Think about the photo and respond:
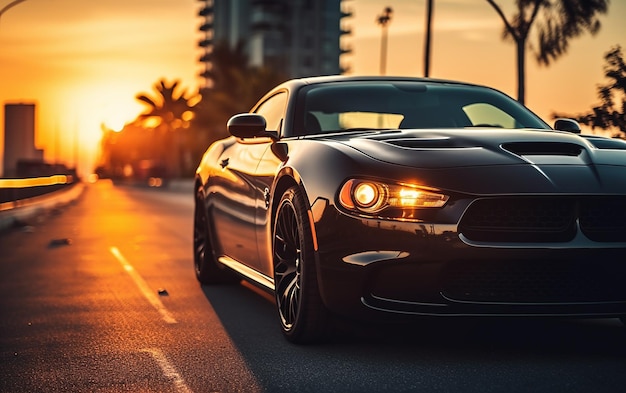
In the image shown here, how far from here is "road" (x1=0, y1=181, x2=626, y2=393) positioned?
15.4ft

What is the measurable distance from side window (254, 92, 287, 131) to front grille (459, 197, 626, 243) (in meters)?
2.41

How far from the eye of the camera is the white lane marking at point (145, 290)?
696 cm

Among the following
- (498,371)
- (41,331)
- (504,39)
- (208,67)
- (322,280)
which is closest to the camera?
(498,371)

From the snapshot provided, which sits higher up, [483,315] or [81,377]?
[483,315]

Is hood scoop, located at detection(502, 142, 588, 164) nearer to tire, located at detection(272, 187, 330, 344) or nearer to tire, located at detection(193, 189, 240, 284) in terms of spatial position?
tire, located at detection(272, 187, 330, 344)

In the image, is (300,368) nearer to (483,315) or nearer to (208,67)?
(483,315)

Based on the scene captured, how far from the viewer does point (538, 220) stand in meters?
4.91

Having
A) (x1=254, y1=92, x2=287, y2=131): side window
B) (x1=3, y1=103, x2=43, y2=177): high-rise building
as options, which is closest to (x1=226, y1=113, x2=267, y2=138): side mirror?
(x1=254, y1=92, x2=287, y2=131): side window

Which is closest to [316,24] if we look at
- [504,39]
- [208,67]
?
[208,67]

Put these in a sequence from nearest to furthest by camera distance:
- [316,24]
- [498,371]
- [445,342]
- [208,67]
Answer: [498,371] < [445,342] < [316,24] < [208,67]

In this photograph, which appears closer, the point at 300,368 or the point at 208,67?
the point at 300,368

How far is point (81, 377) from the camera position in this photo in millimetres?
4910

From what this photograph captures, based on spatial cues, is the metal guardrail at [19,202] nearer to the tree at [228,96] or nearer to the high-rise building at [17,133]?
the tree at [228,96]

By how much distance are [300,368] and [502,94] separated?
306 cm
